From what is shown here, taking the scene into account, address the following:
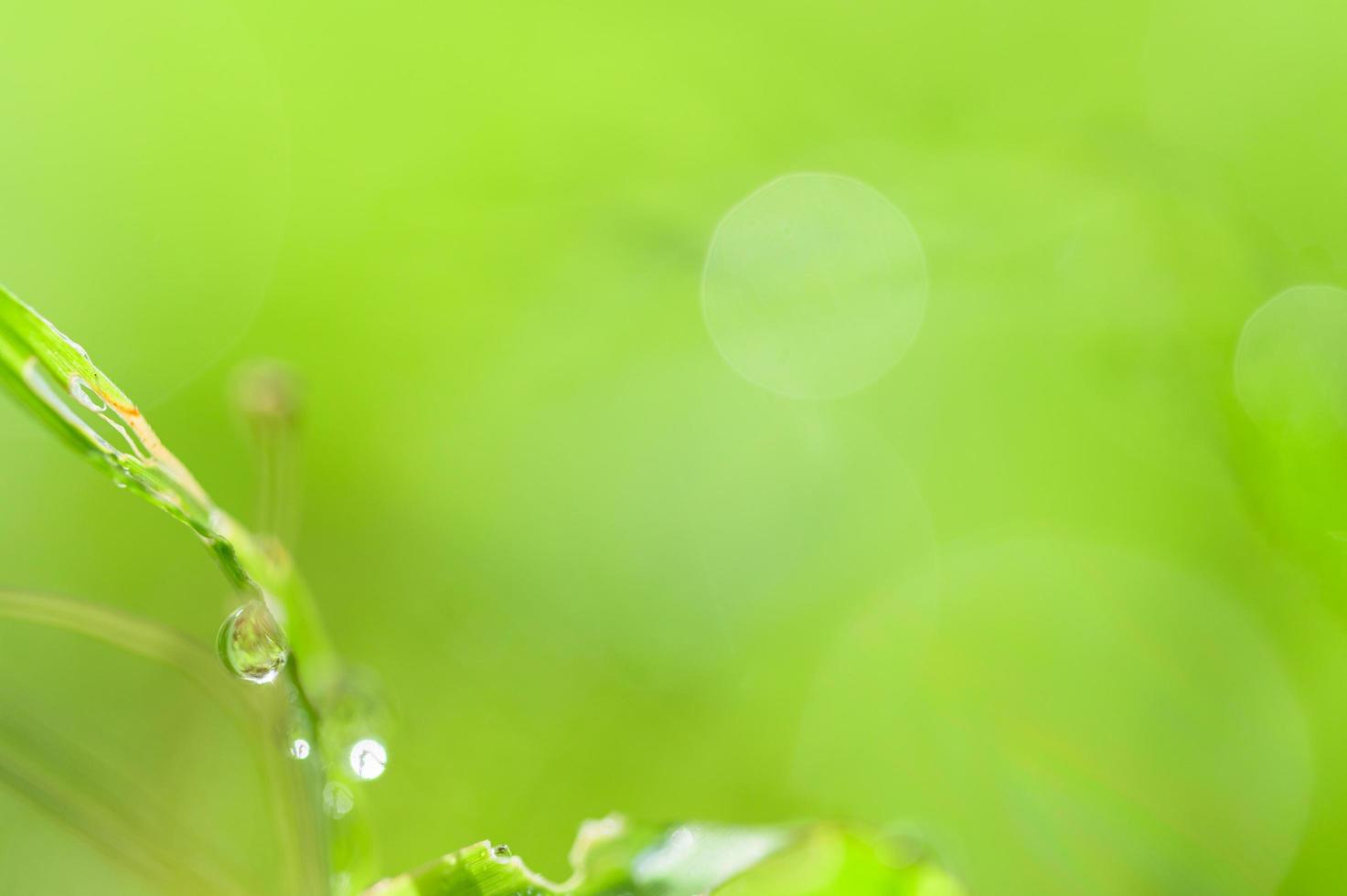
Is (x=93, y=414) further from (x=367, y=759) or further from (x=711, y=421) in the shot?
(x=711, y=421)

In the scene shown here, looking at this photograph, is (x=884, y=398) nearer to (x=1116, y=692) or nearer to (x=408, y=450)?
(x=1116, y=692)

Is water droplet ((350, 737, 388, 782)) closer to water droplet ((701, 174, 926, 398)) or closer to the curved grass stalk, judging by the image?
the curved grass stalk

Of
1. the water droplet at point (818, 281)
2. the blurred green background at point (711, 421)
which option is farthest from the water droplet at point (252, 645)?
the water droplet at point (818, 281)

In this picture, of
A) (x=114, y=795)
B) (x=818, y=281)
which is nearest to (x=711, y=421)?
(x=818, y=281)

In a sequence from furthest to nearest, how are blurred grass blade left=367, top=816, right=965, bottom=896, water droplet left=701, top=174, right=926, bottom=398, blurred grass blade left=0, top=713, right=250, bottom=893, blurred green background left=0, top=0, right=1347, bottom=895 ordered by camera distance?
water droplet left=701, top=174, right=926, bottom=398 < blurred green background left=0, top=0, right=1347, bottom=895 < blurred grass blade left=0, top=713, right=250, bottom=893 < blurred grass blade left=367, top=816, right=965, bottom=896

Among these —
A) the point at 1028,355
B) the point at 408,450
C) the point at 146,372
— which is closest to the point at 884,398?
the point at 1028,355

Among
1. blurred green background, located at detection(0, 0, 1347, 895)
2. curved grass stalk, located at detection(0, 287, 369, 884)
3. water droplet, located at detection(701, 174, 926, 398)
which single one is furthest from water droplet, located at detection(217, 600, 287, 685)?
water droplet, located at detection(701, 174, 926, 398)

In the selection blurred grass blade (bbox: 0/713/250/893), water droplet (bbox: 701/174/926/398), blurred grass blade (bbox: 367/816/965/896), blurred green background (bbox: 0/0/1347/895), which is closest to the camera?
blurred grass blade (bbox: 367/816/965/896)
